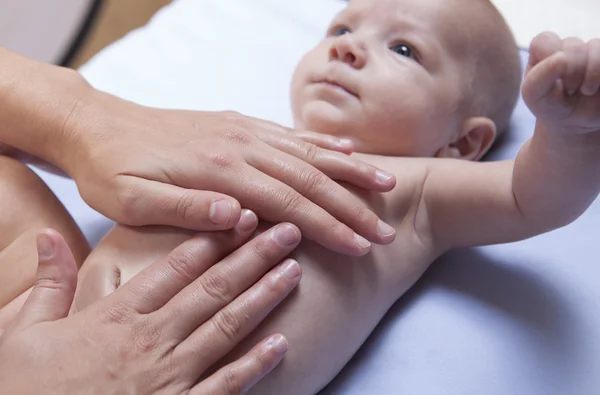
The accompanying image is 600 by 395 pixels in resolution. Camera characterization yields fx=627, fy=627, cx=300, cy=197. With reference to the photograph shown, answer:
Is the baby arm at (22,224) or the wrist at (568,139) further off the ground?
the wrist at (568,139)

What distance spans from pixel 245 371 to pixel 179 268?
0.14m

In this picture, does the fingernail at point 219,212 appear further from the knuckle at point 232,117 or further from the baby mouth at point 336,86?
the baby mouth at point 336,86

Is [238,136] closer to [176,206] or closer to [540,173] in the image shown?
[176,206]

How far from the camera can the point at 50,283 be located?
27.7 inches

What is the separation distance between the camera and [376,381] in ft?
2.73

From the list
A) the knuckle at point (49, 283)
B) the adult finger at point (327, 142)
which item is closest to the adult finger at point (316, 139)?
the adult finger at point (327, 142)

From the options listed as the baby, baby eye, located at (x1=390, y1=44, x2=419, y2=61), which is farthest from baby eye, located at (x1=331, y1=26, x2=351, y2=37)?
baby eye, located at (x1=390, y1=44, x2=419, y2=61)

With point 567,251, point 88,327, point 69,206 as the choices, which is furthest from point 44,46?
point 567,251

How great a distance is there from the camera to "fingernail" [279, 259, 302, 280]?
73 cm

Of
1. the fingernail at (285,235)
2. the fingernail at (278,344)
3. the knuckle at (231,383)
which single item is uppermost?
the fingernail at (285,235)

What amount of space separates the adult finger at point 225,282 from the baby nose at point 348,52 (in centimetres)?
35

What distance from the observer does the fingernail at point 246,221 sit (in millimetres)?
738

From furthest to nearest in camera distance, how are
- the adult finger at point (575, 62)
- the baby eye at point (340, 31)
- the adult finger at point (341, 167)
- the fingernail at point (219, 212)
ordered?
the baby eye at point (340, 31) < the adult finger at point (341, 167) < the fingernail at point (219, 212) < the adult finger at point (575, 62)

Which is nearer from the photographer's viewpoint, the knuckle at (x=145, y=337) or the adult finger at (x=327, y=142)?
the knuckle at (x=145, y=337)
